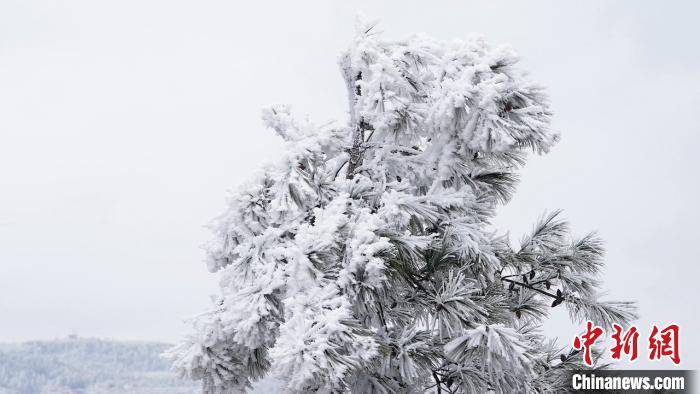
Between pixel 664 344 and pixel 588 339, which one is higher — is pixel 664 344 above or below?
above

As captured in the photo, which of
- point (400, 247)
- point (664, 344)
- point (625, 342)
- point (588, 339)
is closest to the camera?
point (400, 247)

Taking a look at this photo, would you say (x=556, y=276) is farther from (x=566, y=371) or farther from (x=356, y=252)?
(x=356, y=252)

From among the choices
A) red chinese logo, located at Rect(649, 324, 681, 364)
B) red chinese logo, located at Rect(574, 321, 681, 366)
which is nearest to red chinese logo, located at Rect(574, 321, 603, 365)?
red chinese logo, located at Rect(574, 321, 681, 366)

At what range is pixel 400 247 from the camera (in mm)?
6633

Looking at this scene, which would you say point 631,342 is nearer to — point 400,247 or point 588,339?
point 588,339

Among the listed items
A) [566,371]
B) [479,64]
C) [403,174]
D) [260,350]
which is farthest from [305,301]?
[566,371]

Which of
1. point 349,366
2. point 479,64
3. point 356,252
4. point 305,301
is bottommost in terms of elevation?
point 349,366

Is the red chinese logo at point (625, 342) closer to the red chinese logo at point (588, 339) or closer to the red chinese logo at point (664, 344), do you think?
the red chinese logo at point (588, 339)

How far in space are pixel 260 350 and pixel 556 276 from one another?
2792 mm

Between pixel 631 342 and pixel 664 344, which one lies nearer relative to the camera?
pixel 631 342

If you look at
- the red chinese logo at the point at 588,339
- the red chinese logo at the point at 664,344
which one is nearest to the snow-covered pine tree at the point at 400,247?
the red chinese logo at the point at 588,339

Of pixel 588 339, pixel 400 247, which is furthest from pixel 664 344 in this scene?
pixel 400 247

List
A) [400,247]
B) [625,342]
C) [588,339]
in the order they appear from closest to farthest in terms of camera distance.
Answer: [400,247] < [588,339] < [625,342]

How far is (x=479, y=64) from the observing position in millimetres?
6844
